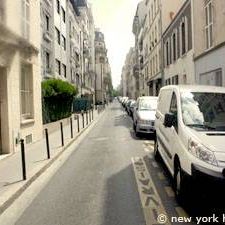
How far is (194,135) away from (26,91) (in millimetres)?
10925

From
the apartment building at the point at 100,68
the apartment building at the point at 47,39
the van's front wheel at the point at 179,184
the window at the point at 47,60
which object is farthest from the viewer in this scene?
the apartment building at the point at 100,68

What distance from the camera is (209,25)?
21.8 m

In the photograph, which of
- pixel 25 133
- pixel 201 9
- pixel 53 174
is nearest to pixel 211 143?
pixel 53 174

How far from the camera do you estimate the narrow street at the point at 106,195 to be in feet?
21.5

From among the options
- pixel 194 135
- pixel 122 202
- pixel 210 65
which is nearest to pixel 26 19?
pixel 210 65

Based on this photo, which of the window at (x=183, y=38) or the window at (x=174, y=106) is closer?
the window at (x=174, y=106)

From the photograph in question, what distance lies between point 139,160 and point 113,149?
2.82 metres

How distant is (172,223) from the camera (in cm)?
618

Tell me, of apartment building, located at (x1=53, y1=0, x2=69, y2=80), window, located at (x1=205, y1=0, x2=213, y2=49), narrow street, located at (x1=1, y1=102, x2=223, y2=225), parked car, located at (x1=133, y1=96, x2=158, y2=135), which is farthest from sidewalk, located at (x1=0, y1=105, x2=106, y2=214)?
apartment building, located at (x1=53, y1=0, x2=69, y2=80)

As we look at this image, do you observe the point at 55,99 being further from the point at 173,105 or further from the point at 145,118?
the point at 173,105

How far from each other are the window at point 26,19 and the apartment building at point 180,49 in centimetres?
1133

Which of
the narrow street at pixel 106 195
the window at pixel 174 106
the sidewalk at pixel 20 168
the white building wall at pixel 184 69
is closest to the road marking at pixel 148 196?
the narrow street at pixel 106 195

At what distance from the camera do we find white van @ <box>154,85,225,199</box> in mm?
6316

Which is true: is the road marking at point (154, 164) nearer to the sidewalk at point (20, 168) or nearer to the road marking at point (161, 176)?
the road marking at point (161, 176)
